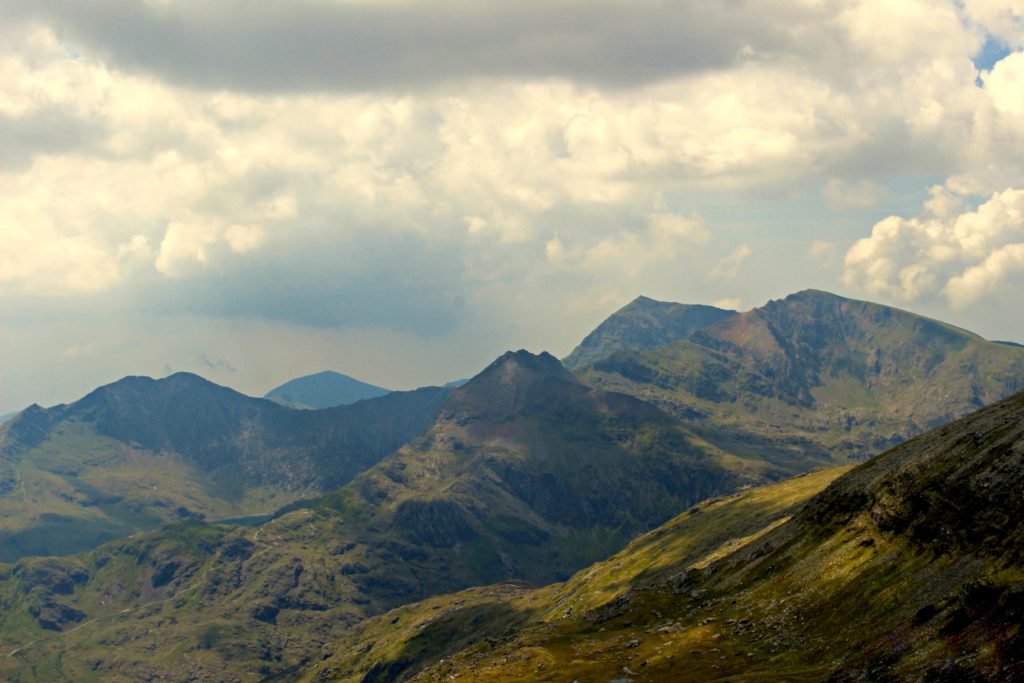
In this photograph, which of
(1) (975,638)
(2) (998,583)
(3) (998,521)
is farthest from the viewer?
(3) (998,521)

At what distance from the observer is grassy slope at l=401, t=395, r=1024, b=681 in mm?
88000

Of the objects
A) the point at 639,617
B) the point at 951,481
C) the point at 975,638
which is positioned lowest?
the point at 639,617

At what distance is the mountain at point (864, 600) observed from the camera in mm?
87938

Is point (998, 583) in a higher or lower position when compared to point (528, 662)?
higher

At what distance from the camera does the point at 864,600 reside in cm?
12075

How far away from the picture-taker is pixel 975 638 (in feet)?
262

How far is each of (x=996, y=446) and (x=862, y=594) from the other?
31073mm

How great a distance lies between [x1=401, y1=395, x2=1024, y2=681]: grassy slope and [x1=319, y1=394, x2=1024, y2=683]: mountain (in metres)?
0.31

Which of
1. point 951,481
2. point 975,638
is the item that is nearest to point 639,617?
point 951,481

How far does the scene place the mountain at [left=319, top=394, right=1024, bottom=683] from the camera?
87.9 meters

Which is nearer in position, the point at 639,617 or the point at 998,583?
the point at 998,583

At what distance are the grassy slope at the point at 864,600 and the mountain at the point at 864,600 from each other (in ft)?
1.01

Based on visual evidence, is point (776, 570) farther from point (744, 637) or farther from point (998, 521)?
point (998, 521)

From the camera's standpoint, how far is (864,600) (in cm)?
12075
